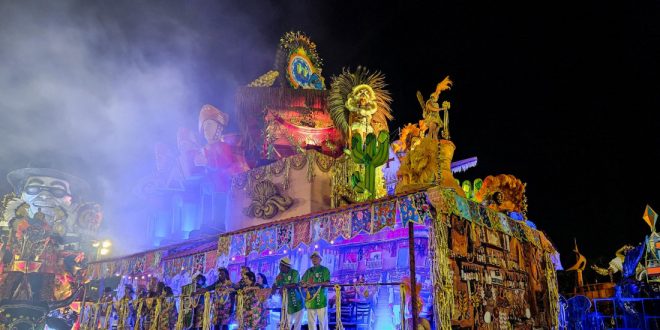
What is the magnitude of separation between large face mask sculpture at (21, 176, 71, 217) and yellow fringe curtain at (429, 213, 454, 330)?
24.0 m

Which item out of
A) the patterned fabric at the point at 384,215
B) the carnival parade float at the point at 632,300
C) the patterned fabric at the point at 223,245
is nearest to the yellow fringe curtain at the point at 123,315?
the patterned fabric at the point at 223,245

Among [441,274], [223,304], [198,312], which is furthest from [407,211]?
[198,312]

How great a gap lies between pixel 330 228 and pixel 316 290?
1.84 metres

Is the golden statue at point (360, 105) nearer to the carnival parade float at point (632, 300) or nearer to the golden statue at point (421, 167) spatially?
the golden statue at point (421, 167)

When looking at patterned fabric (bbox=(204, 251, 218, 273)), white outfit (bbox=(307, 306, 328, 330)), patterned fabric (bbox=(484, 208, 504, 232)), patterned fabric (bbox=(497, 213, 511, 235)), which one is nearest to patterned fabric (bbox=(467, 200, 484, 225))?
patterned fabric (bbox=(484, 208, 504, 232))

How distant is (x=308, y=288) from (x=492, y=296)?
15.3ft

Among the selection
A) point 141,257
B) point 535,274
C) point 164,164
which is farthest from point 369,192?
point 164,164

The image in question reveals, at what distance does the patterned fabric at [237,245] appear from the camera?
1304 cm

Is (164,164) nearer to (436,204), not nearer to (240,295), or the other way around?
(240,295)

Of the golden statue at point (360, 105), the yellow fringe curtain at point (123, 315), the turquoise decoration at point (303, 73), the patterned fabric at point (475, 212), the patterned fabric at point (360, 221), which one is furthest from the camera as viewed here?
the turquoise decoration at point (303, 73)

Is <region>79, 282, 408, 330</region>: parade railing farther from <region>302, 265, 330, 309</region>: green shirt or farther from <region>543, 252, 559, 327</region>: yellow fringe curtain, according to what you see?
<region>543, 252, 559, 327</region>: yellow fringe curtain

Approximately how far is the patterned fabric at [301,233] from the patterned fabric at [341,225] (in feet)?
2.74

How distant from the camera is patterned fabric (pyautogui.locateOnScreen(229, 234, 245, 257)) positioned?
1304 cm

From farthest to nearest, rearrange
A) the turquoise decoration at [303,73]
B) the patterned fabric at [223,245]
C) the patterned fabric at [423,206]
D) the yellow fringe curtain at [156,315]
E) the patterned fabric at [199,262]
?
the turquoise decoration at [303,73], the patterned fabric at [199,262], the patterned fabric at [223,245], the yellow fringe curtain at [156,315], the patterned fabric at [423,206]
